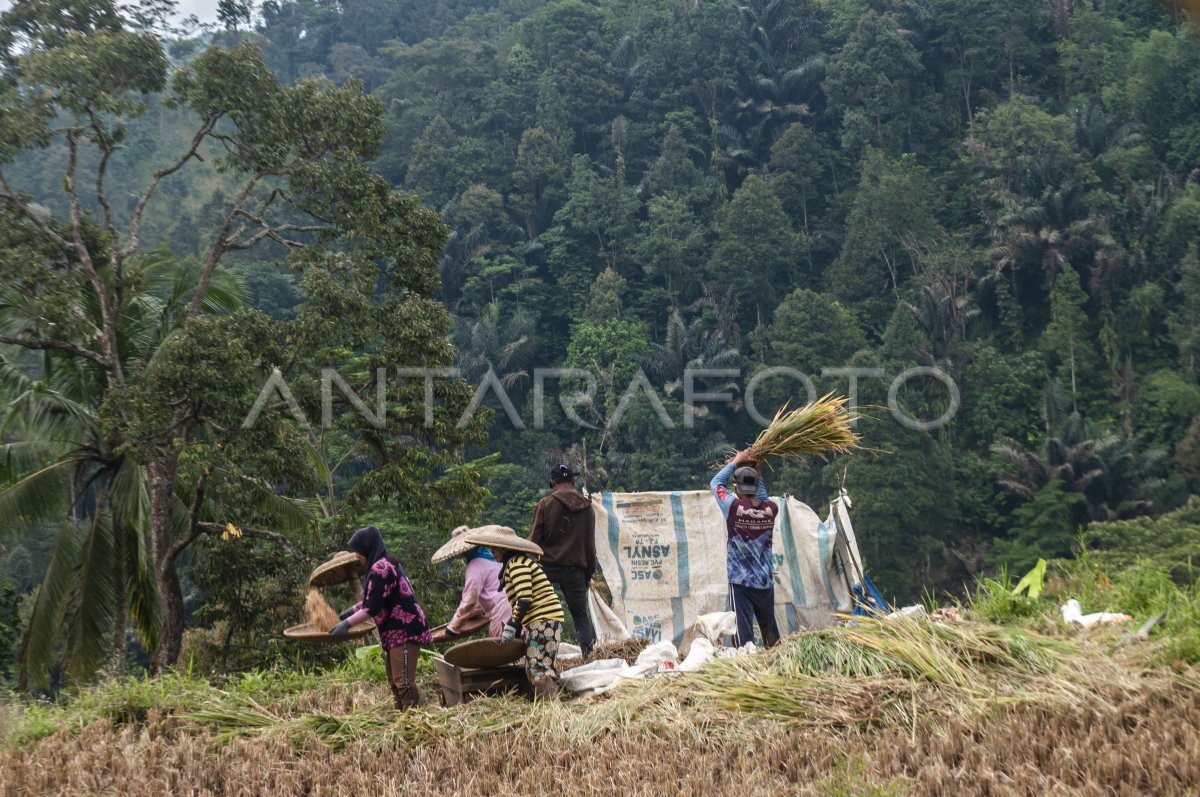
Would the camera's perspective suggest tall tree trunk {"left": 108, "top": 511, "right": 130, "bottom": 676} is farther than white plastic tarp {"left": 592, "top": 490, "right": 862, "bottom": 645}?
Yes

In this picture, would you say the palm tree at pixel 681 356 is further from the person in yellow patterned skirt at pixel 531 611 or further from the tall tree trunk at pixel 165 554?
the person in yellow patterned skirt at pixel 531 611

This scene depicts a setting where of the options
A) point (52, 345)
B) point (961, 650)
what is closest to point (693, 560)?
point (961, 650)

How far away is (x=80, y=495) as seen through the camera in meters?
12.9

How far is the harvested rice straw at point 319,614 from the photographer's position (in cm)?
595

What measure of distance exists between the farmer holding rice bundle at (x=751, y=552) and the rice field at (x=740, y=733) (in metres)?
1.38

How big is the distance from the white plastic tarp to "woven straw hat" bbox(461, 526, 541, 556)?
8.69 feet

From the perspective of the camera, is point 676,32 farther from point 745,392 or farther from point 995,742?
point 995,742

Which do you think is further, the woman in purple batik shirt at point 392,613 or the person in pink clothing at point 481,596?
the person in pink clothing at point 481,596

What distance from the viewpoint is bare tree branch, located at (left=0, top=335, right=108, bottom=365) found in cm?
1142

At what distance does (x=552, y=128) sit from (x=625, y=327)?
11584 millimetres

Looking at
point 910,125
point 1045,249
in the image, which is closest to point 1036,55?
point 910,125

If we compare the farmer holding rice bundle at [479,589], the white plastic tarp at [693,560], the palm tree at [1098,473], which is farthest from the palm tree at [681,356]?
the farmer holding rice bundle at [479,589]

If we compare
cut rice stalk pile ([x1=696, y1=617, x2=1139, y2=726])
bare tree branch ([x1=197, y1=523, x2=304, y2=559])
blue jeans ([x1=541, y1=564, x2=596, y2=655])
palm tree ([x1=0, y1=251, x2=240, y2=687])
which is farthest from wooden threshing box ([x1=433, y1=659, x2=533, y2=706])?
palm tree ([x1=0, y1=251, x2=240, y2=687])

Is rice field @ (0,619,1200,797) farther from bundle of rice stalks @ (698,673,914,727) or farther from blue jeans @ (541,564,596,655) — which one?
blue jeans @ (541,564,596,655)
